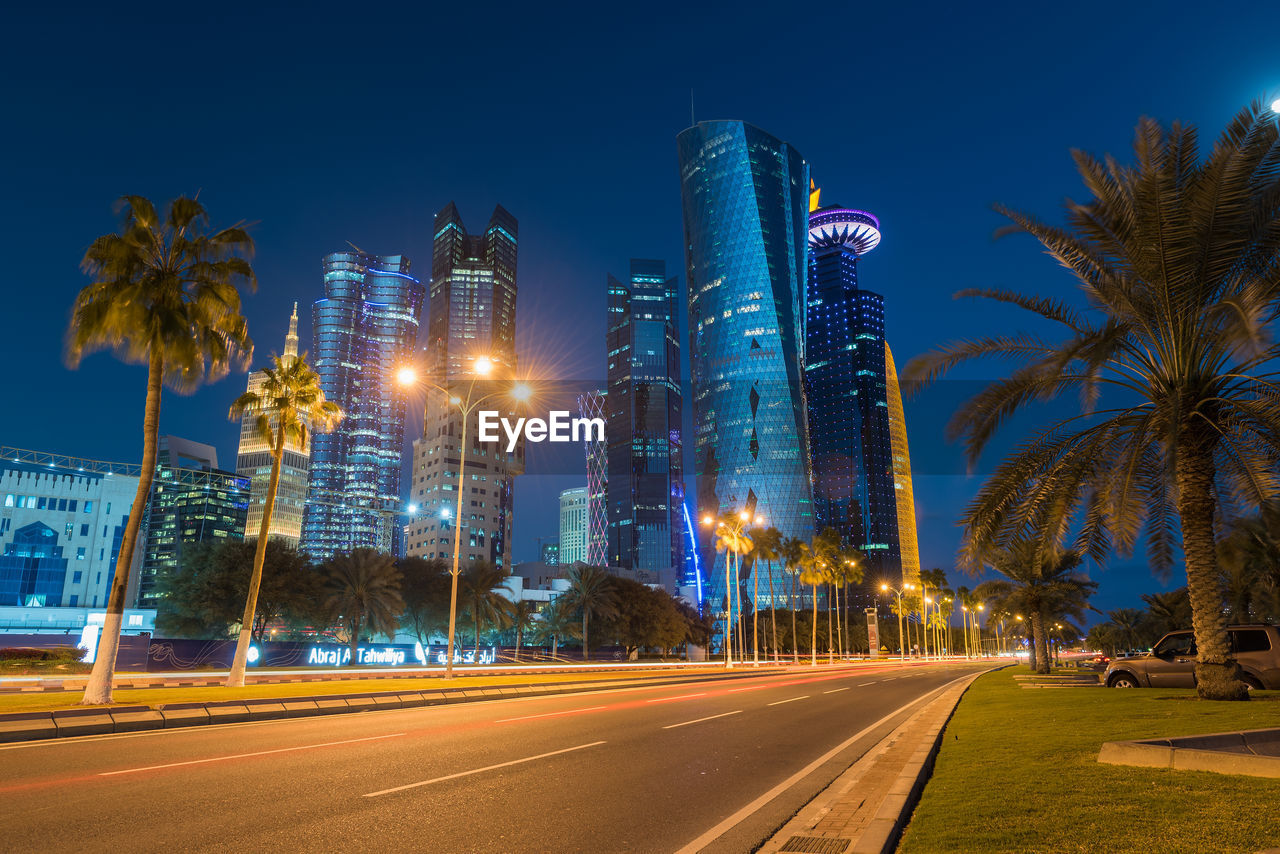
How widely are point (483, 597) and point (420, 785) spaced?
7549 centimetres

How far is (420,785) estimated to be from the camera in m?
9.19

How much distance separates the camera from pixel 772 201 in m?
194

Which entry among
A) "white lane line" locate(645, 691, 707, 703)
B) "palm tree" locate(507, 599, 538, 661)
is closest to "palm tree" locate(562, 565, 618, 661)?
"palm tree" locate(507, 599, 538, 661)

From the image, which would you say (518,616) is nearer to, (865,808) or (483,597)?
(483,597)

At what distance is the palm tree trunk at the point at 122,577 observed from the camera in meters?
19.0

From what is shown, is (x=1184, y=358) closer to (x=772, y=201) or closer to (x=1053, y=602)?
(x=1053, y=602)

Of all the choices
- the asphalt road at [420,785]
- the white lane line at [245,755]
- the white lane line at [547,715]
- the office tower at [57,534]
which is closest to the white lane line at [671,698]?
the white lane line at [547,715]

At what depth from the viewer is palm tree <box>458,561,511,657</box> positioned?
81750 millimetres

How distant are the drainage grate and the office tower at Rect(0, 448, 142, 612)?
114 metres

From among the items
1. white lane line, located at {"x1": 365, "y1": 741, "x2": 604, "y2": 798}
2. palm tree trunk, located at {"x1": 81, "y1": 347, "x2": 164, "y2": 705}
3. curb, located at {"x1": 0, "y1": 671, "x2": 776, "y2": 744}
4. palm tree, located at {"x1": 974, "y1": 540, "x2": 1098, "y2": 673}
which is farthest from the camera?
palm tree, located at {"x1": 974, "y1": 540, "x2": 1098, "y2": 673}

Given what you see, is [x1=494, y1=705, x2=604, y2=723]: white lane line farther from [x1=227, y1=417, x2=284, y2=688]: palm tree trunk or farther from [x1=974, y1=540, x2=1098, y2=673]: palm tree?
[x1=974, y1=540, x2=1098, y2=673]: palm tree

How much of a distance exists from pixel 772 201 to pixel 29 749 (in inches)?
7745

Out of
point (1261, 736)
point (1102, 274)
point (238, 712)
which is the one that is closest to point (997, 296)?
point (1102, 274)

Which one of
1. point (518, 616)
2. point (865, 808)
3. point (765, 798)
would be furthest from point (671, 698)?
point (518, 616)
